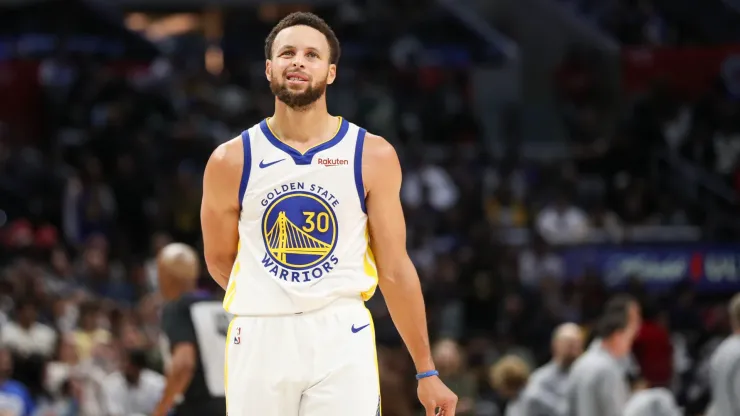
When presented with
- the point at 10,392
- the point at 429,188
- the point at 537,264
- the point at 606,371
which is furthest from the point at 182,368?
the point at 429,188

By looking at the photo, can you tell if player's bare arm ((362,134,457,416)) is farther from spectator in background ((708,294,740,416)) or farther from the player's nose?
spectator in background ((708,294,740,416))

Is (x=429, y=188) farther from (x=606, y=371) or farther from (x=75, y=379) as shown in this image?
(x=606, y=371)

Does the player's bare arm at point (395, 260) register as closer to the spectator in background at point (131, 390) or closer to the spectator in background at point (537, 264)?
the spectator in background at point (131, 390)

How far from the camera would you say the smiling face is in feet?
15.1

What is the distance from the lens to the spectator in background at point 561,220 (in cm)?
1620

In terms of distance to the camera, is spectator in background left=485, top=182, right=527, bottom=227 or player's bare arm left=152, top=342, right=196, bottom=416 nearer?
player's bare arm left=152, top=342, right=196, bottom=416

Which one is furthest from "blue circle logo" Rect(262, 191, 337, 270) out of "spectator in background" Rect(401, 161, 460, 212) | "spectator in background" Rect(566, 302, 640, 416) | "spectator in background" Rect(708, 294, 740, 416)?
"spectator in background" Rect(401, 161, 460, 212)

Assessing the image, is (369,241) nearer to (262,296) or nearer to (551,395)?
(262,296)

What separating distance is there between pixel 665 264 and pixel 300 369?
1149cm

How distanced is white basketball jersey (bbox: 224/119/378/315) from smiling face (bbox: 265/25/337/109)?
0.17 metres

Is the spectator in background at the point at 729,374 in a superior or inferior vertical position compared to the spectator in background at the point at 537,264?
inferior

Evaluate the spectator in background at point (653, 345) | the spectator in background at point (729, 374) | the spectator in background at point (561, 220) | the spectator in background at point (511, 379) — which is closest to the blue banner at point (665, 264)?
the spectator in background at point (561, 220)

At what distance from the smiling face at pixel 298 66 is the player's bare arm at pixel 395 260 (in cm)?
27

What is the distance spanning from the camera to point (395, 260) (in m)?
4.70
